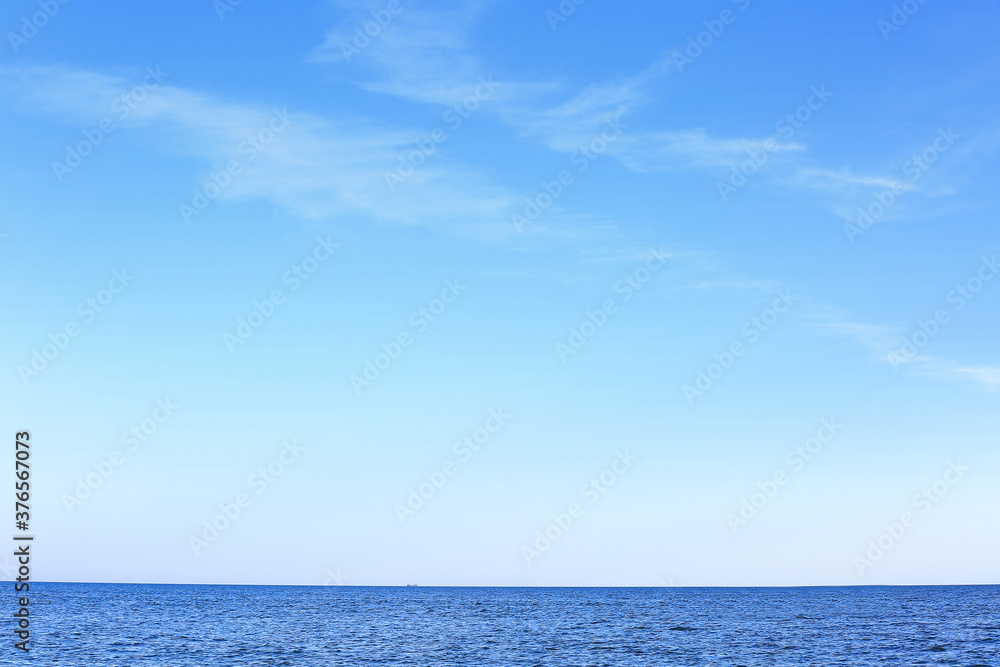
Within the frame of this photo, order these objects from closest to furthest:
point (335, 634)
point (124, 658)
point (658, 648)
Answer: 1. point (124, 658)
2. point (658, 648)
3. point (335, 634)

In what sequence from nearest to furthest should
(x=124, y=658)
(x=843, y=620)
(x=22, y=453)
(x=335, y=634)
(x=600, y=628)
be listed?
(x=22, y=453) < (x=124, y=658) < (x=335, y=634) < (x=600, y=628) < (x=843, y=620)

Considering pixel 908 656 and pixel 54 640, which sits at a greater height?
pixel 54 640

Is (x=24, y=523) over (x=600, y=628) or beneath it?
over

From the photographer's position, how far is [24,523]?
35.8 meters

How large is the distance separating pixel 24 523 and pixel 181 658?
25305mm

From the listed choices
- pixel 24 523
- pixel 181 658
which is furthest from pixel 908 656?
pixel 24 523

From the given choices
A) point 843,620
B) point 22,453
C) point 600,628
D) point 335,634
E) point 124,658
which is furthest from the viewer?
point 843,620

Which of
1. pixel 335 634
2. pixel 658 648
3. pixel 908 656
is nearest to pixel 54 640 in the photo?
pixel 335 634

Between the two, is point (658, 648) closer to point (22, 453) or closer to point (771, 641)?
point (771, 641)

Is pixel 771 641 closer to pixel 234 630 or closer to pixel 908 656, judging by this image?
pixel 908 656

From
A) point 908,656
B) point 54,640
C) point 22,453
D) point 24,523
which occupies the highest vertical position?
point 22,453

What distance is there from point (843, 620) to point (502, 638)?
151ft

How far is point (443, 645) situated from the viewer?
66625mm

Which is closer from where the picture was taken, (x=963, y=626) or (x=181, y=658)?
(x=181, y=658)
